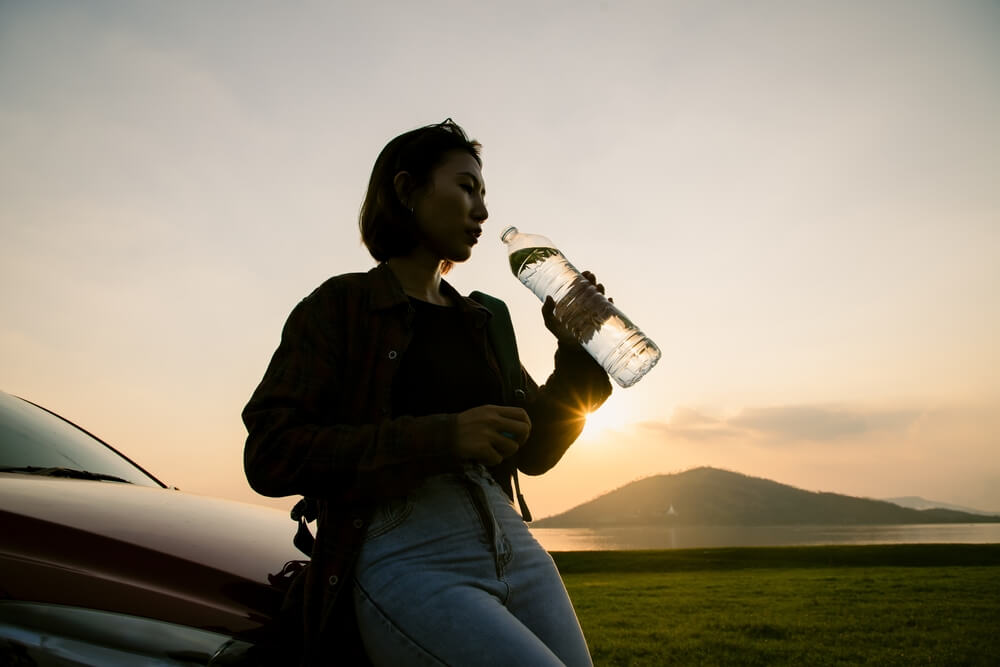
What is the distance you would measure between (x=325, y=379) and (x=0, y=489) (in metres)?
1.02

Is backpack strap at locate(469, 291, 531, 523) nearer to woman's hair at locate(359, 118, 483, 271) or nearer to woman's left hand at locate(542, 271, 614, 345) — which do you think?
woman's left hand at locate(542, 271, 614, 345)

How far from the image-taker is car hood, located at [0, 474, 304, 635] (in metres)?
1.34

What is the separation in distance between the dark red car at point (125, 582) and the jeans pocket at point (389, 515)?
324 mm

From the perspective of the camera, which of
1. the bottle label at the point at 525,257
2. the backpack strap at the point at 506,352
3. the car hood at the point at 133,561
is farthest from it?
the bottle label at the point at 525,257

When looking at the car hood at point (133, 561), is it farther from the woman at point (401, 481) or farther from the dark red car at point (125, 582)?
the woman at point (401, 481)

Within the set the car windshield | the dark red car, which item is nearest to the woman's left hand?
the dark red car

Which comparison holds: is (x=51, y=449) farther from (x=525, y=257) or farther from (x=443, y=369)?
(x=525, y=257)

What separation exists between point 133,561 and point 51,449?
1.57 m

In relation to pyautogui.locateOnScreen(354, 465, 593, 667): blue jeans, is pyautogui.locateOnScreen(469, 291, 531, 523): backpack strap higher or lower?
higher

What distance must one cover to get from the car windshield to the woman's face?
5.51 ft

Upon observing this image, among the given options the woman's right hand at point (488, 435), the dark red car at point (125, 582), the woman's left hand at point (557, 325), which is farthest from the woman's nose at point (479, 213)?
the dark red car at point (125, 582)

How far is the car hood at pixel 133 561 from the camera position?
134cm

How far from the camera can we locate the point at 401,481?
54.7 inches

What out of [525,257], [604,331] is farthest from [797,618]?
[604,331]
